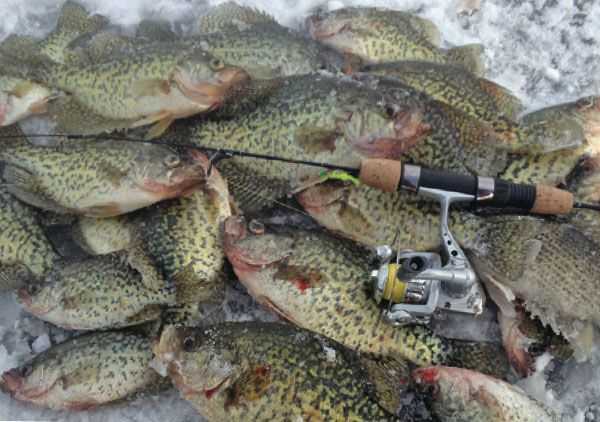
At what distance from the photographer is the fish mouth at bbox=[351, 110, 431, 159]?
3312mm

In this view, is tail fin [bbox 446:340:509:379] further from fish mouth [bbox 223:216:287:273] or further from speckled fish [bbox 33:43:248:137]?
speckled fish [bbox 33:43:248:137]

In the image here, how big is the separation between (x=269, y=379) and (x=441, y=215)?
125 centimetres

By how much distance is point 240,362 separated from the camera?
3020mm

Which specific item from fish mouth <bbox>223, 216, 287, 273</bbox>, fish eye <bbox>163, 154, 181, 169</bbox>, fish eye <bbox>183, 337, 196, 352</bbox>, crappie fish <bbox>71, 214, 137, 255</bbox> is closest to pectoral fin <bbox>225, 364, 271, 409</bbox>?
fish eye <bbox>183, 337, 196, 352</bbox>

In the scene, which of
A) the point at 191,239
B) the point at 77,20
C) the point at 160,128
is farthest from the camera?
the point at 77,20

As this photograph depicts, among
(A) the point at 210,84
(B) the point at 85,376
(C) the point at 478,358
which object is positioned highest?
(A) the point at 210,84

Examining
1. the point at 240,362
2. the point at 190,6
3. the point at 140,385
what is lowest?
the point at 140,385

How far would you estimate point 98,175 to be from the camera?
3.47 meters

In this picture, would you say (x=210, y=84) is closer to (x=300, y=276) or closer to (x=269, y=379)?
(x=300, y=276)

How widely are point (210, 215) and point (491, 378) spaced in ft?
5.69

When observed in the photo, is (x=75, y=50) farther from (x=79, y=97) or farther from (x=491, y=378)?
(x=491, y=378)

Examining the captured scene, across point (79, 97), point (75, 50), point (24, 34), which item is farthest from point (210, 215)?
point (24, 34)

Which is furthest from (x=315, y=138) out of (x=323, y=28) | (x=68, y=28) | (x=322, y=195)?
(x=68, y=28)

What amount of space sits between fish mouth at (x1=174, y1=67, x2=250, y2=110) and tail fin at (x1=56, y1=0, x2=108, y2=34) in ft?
3.60
